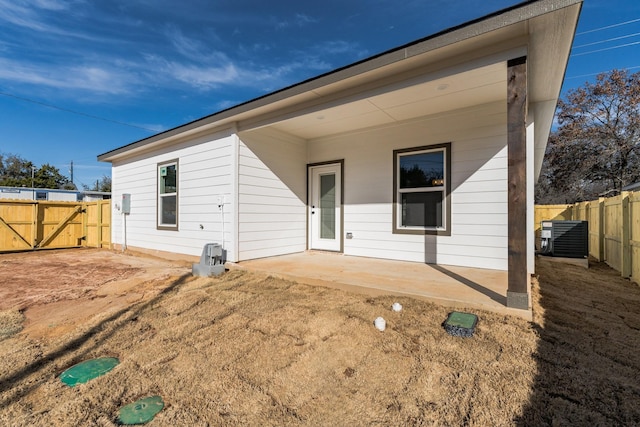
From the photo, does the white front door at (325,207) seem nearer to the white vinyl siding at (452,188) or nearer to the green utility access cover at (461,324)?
the white vinyl siding at (452,188)

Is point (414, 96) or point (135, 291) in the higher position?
point (414, 96)

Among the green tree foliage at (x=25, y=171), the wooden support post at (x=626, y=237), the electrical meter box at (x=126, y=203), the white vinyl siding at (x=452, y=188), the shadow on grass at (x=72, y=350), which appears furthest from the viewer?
the green tree foliage at (x=25, y=171)

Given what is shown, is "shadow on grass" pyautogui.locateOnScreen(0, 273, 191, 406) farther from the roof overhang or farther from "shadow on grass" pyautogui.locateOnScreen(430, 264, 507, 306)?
"shadow on grass" pyautogui.locateOnScreen(430, 264, 507, 306)

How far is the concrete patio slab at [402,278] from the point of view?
3115 millimetres

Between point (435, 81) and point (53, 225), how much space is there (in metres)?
11.8

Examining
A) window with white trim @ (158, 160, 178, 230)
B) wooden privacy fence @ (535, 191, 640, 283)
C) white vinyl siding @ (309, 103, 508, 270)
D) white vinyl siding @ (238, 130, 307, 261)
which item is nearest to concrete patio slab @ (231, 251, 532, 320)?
white vinyl siding @ (309, 103, 508, 270)

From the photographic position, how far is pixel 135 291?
411 centimetres

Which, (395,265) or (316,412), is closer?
(316,412)

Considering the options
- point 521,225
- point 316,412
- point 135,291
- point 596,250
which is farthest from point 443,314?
point 596,250

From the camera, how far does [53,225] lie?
9.55 metres

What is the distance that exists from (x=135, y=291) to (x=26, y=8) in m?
9.04

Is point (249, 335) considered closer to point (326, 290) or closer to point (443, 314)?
point (326, 290)

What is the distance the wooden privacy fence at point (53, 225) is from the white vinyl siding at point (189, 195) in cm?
160

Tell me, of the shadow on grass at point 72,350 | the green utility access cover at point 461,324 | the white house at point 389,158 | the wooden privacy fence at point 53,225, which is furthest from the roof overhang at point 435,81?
the wooden privacy fence at point 53,225
